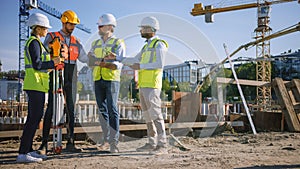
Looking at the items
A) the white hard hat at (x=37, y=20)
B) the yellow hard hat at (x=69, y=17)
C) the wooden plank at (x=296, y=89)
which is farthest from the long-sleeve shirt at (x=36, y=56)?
the wooden plank at (x=296, y=89)

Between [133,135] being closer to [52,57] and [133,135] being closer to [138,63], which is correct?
[138,63]

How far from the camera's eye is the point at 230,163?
395cm

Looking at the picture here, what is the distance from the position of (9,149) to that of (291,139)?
17.5ft

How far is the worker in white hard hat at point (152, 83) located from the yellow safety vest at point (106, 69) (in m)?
0.43

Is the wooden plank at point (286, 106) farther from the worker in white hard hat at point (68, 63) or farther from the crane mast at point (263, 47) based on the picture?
the crane mast at point (263, 47)

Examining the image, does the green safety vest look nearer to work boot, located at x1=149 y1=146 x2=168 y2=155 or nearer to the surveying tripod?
the surveying tripod

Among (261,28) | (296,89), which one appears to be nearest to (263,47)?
(261,28)

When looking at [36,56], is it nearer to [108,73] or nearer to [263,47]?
[108,73]

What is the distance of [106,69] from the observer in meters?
4.92

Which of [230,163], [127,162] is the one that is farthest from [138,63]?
[230,163]

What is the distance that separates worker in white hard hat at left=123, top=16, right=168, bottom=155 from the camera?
4879 mm

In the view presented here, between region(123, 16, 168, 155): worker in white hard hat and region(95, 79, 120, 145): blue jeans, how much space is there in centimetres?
45

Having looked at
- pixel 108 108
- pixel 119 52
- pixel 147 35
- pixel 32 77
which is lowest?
pixel 108 108

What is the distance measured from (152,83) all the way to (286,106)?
4.36 m
